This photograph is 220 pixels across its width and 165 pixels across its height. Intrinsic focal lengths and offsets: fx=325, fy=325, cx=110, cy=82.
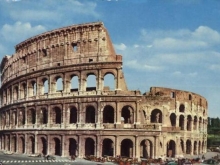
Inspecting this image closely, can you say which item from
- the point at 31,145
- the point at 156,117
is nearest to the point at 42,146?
the point at 31,145

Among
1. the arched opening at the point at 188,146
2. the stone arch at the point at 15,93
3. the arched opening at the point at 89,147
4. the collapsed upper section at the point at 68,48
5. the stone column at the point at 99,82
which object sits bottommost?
the arched opening at the point at 188,146

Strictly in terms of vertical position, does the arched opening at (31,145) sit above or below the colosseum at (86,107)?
below

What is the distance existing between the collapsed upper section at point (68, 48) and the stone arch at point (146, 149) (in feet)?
28.0

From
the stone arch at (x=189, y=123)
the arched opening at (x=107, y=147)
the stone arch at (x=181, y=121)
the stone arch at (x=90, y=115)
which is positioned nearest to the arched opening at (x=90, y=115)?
the stone arch at (x=90, y=115)

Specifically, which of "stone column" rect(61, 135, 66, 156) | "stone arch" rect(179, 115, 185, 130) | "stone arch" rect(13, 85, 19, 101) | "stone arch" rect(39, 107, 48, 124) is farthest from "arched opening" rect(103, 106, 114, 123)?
"stone arch" rect(13, 85, 19, 101)

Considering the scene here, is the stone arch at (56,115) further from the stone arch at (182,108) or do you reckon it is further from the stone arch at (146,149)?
the stone arch at (182,108)

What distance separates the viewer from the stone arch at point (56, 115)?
3369 cm

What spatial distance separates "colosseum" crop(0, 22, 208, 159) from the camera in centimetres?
3044

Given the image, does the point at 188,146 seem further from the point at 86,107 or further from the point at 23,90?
the point at 23,90

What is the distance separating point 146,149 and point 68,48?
12916 mm

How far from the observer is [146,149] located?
32.1m

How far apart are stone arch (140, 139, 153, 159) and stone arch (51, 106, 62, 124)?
362 inches

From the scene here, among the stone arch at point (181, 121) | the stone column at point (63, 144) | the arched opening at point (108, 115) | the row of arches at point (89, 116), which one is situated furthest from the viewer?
the stone arch at point (181, 121)

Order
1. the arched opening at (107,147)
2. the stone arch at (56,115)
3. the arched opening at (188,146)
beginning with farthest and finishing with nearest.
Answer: the arched opening at (188,146)
the stone arch at (56,115)
the arched opening at (107,147)
